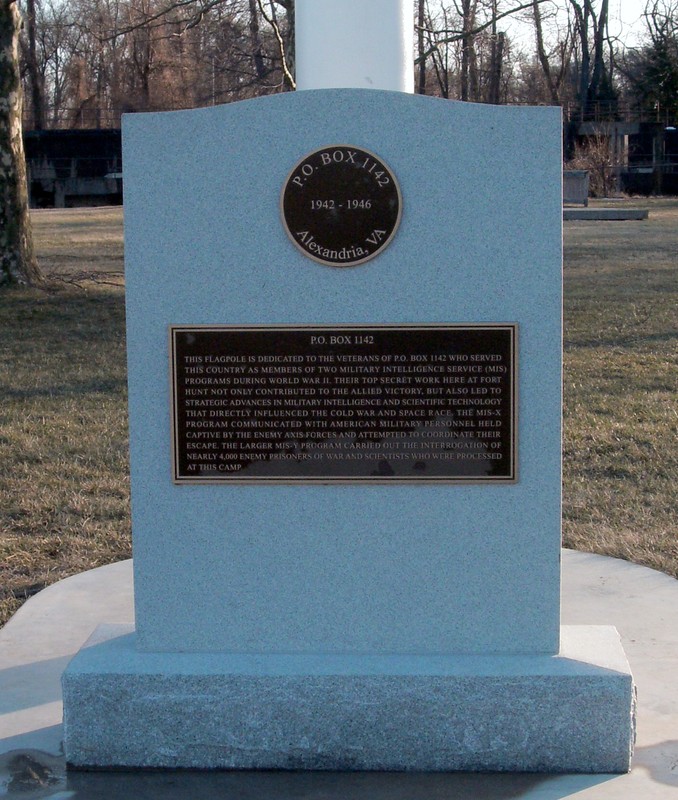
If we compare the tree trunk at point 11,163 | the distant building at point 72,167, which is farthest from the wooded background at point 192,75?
the tree trunk at point 11,163

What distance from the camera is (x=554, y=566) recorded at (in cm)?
348

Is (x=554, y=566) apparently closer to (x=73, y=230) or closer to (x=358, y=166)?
(x=358, y=166)

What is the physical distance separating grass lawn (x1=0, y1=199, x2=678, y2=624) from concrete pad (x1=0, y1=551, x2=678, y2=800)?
0.37 metres

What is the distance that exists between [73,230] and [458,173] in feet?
80.4

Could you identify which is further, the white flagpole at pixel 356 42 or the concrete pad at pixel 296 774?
the white flagpole at pixel 356 42

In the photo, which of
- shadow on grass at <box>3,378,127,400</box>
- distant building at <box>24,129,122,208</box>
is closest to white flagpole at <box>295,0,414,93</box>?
shadow on grass at <box>3,378,127,400</box>

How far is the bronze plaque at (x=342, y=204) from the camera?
11.0 ft

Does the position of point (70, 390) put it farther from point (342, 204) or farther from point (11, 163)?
point (342, 204)

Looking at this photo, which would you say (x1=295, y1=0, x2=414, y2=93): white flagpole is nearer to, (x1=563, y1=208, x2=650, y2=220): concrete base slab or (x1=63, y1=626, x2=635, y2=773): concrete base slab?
(x1=63, y1=626, x2=635, y2=773): concrete base slab

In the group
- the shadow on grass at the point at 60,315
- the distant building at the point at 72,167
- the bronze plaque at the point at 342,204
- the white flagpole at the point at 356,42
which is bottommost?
the shadow on grass at the point at 60,315

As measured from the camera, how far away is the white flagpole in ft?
13.8

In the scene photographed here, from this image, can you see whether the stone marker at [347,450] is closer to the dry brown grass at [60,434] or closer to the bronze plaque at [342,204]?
the bronze plaque at [342,204]

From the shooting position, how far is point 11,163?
14.0 meters

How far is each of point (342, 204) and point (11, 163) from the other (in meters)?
11.6
